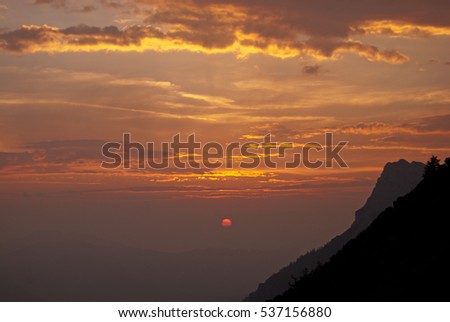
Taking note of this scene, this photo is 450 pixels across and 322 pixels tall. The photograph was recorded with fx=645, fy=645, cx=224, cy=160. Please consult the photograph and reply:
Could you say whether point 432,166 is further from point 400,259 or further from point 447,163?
point 400,259

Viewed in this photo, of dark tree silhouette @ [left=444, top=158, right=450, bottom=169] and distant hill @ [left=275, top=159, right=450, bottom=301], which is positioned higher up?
dark tree silhouette @ [left=444, top=158, right=450, bottom=169]

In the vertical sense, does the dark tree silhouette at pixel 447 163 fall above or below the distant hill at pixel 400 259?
above

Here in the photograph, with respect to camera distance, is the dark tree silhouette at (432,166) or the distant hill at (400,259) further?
the dark tree silhouette at (432,166)

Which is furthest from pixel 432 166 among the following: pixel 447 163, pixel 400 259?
pixel 400 259

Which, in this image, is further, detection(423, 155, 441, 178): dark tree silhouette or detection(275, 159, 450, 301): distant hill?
detection(423, 155, 441, 178): dark tree silhouette

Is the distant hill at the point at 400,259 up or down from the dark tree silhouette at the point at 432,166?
down

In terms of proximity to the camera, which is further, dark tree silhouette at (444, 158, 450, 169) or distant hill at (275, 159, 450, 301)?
dark tree silhouette at (444, 158, 450, 169)
